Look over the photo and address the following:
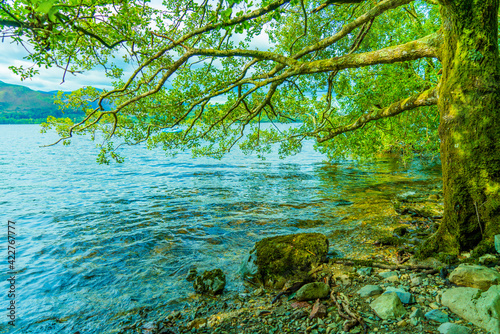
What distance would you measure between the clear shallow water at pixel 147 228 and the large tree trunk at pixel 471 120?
285 cm

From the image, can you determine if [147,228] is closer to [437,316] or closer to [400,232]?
[400,232]

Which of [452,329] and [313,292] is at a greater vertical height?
[452,329]

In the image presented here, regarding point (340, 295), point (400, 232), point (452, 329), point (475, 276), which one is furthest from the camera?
point (400, 232)

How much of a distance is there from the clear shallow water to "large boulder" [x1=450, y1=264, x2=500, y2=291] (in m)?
2.80

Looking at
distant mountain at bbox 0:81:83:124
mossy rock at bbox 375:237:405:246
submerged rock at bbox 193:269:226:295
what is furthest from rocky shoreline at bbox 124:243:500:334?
distant mountain at bbox 0:81:83:124

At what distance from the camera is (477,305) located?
354 cm

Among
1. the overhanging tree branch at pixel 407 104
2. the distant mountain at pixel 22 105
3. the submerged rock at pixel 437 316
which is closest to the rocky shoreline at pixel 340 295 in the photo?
the submerged rock at pixel 437 316

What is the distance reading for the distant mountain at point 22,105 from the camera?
152 meters

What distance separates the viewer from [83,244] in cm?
964

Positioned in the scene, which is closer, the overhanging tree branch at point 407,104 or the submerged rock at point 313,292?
the submerged rock at point 313,292

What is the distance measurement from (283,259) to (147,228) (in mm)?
6956

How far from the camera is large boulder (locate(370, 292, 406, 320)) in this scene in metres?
3.98

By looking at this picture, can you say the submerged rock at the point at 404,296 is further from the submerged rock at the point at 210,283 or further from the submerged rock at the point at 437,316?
the submerged rock at the point at 210,283

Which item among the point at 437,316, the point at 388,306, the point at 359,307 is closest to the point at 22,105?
the point at 359,307
